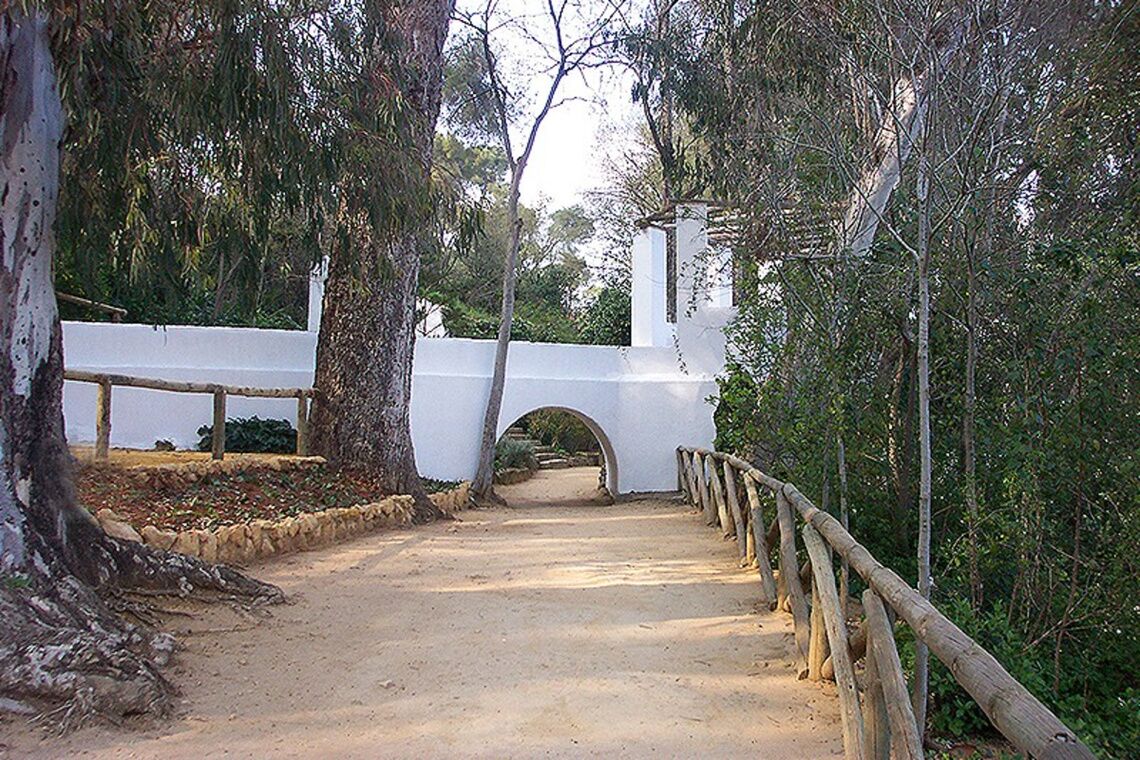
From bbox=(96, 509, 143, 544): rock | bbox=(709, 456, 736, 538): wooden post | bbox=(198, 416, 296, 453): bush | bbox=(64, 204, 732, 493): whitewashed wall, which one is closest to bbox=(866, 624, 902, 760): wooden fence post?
bbox=(96, 509, 143, 544): rock

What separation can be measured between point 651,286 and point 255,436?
22.5 ft

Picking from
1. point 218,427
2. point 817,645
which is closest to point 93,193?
point 218,427

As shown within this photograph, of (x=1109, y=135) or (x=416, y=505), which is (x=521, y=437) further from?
(x=1109, y=135)

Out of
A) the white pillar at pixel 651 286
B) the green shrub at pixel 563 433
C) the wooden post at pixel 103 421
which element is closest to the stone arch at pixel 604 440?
the white pillar at pixel 651 286

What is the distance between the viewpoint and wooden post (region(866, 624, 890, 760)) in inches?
109

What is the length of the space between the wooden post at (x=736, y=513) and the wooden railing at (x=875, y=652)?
103 cm

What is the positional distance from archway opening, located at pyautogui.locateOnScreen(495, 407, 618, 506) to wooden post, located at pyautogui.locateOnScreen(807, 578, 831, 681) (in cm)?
1048

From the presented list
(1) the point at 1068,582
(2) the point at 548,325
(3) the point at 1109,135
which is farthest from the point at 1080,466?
(2) the point at 548,325

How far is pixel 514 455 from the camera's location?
1844 centimetres

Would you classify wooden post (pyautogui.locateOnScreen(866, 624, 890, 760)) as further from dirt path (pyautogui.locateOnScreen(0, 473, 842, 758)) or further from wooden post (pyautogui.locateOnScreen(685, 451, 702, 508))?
wooden post (pyautogui.locateOnScreen(685, 451, 702, 508))

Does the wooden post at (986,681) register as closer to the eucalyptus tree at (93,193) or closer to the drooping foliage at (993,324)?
the drooping foliage at (993,324)

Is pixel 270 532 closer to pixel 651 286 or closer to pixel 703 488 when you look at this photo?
pixel 703 488

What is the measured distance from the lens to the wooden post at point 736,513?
24.0 ft

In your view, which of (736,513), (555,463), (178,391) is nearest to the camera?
(736,513)
